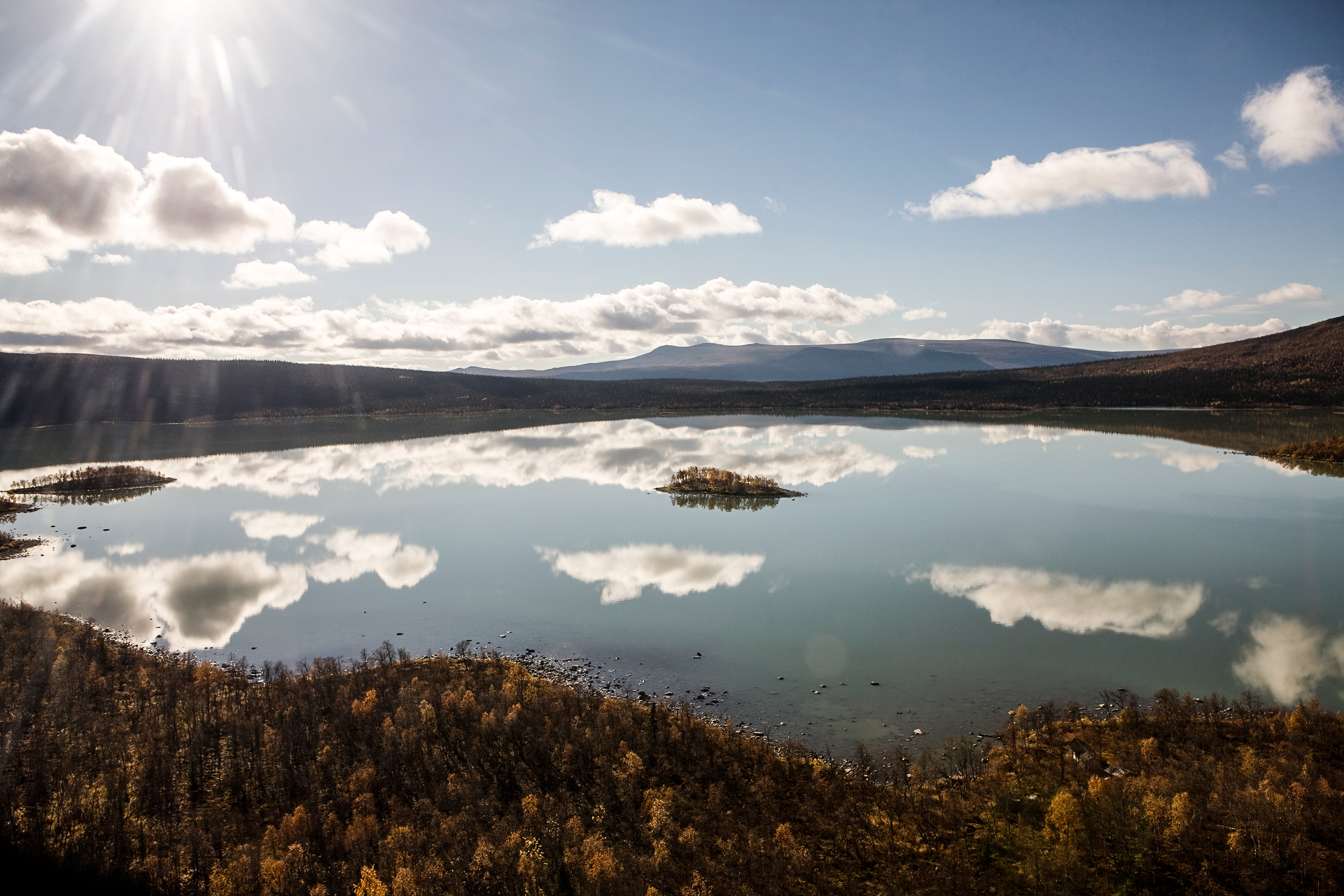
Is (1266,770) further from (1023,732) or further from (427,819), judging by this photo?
(427,819)

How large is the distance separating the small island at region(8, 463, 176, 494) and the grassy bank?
41392 mm

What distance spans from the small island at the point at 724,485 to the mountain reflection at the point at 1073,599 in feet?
53.7

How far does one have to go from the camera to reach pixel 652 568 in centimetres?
2459

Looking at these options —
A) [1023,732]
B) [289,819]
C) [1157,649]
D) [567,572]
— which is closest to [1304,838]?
[1023,732]

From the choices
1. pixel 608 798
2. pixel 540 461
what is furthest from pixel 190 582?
pixel 540 461

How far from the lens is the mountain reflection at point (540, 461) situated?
47.8m

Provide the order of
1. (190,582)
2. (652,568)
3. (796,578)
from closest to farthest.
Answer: (796,578), (190,582), (652,568)

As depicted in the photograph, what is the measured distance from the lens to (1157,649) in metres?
15.8

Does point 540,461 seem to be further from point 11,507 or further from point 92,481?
point 11,507

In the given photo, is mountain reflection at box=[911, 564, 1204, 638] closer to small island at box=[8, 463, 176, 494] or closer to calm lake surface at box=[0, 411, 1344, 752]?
calm lake surface at box=[0, 411, 1344, 752]

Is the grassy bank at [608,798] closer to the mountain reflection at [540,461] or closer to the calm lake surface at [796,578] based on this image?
the calm lake surface at [796,578]

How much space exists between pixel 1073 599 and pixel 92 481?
59835 mm

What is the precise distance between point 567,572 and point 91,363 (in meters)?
183

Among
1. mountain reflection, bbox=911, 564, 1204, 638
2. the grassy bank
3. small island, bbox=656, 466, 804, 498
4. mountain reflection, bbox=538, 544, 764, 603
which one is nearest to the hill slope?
small island, bbox=656, 466, 804, 498
